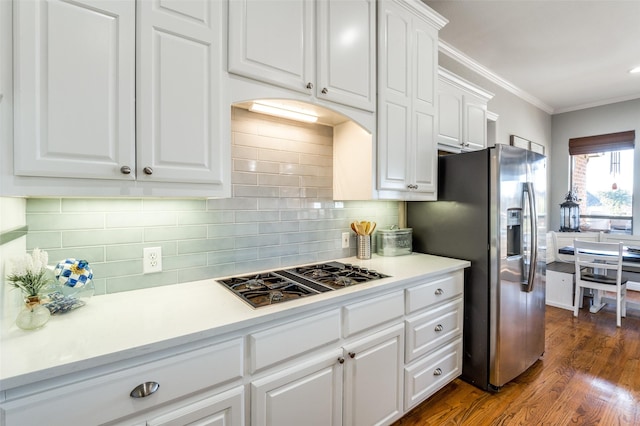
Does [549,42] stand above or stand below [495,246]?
above

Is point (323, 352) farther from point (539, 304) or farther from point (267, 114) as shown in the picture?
point (539, 304)

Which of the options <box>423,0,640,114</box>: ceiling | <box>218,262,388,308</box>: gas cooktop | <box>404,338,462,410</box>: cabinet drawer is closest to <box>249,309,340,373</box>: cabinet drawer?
<box>218,262,388,308</box>: gas cooktop

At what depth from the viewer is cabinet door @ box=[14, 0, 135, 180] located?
36.8 inches

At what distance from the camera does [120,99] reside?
108 centimetres

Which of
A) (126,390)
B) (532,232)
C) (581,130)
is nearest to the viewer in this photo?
(126,390)

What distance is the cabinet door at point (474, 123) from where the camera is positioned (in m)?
2.73

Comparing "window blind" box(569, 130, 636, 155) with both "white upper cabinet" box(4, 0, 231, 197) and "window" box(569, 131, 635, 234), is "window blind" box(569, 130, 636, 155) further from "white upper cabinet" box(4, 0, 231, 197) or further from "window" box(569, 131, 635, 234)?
"white upper cabinet" box(4, 0, 231, 197)

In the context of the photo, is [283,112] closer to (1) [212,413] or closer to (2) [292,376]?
(2) [292,376]

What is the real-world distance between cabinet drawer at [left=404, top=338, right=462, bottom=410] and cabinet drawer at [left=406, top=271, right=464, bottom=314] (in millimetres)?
339

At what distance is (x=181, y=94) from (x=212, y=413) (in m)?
1.18

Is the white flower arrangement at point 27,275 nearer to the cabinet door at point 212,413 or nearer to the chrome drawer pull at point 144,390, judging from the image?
the chrome drawer pull at point 144,390

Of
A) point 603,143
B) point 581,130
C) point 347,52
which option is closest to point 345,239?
point 347,52

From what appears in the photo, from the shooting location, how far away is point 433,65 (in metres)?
2.24

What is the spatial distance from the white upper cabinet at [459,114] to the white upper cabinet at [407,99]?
1.01 feet
